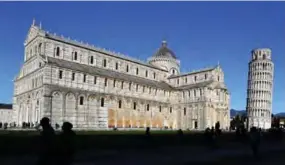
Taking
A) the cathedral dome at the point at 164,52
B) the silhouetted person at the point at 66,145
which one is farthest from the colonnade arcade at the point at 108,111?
the silhouetted person at the point at 66,145

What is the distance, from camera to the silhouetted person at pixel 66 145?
29.4 feet

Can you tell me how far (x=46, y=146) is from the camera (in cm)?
898

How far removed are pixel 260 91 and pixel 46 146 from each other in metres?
97.4

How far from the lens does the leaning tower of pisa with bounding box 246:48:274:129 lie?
3927 inches

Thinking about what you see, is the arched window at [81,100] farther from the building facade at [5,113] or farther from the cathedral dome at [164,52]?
the building facade at [5,113]

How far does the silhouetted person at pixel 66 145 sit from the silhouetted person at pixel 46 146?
0.21 m

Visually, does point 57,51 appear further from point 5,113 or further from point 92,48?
point 5,113

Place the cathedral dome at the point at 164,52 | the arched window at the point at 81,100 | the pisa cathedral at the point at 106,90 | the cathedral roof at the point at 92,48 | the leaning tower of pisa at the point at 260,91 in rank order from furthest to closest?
the leaning tower of pisa at the point at 260,91 < the cathedral dome at the point at 164,52 < the cathedral roof at the point at 92,48 < the arched window at the point at 81,100 < the pisa cathedral at the point at 106,90

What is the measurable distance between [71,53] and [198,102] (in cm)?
2571

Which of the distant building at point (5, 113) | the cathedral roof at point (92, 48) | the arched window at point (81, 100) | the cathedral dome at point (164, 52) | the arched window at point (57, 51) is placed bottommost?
the distant building at point (5, 113)

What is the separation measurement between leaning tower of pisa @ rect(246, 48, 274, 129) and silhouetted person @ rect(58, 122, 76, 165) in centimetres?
9630

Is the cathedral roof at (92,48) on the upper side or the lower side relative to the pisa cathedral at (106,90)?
upper

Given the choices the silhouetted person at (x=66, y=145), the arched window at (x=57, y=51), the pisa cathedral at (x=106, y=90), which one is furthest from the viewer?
the arched window at (x=57, y=51)

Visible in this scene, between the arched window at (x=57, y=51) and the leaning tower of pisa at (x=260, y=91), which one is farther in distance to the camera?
the leaning tower of pisa at (x=260, y=91)
